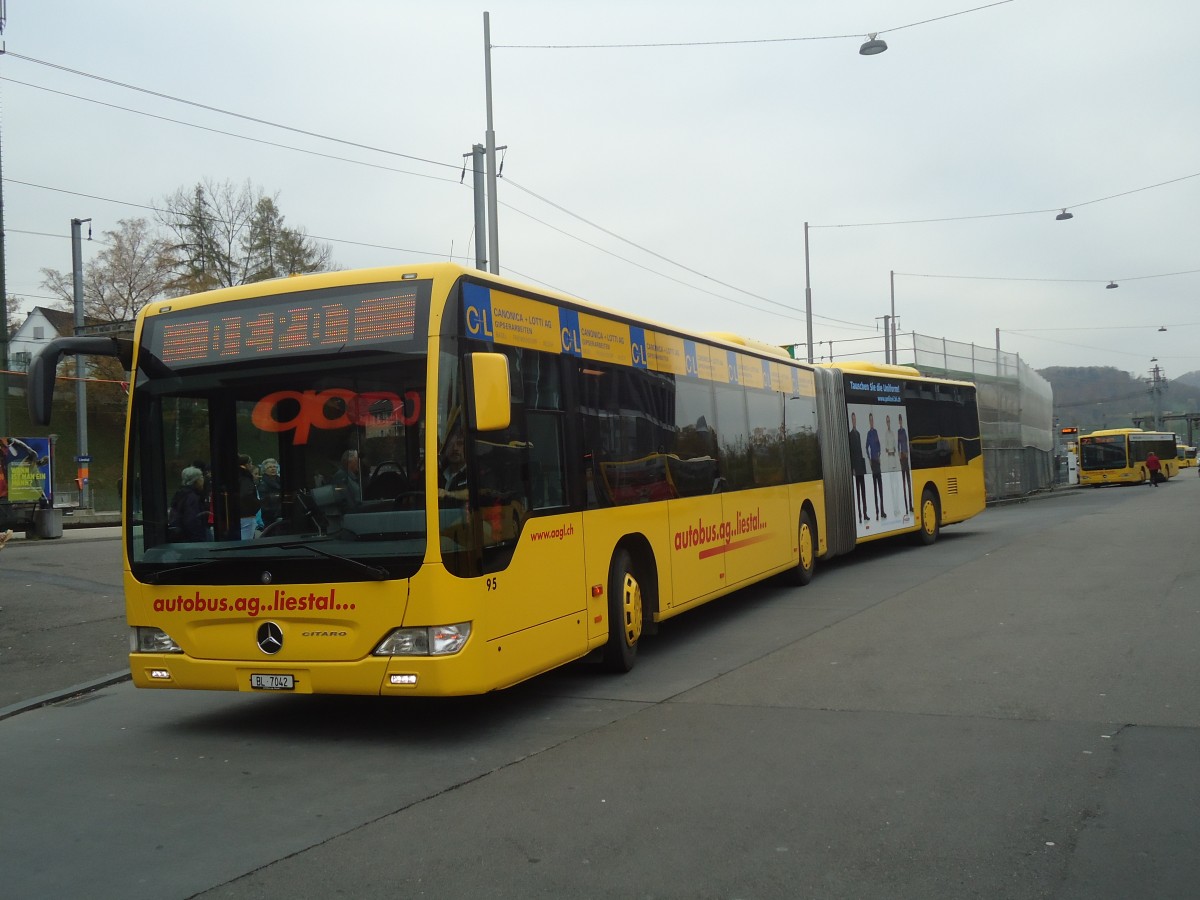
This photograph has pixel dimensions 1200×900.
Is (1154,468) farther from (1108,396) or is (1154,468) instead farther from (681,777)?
(1108,396)

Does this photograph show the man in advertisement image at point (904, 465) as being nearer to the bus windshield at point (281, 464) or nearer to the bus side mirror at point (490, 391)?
the bus side mirror at point (490, 391)

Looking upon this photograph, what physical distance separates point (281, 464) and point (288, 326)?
91 cm

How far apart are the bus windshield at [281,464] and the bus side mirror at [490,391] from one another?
0.37 meters

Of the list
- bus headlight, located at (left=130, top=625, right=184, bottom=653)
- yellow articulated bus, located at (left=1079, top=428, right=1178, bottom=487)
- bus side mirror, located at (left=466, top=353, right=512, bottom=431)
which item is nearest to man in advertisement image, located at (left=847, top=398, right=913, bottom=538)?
bus side mirror, located at (left=466, top=353, right=512, bottom=431)

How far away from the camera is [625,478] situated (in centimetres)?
973

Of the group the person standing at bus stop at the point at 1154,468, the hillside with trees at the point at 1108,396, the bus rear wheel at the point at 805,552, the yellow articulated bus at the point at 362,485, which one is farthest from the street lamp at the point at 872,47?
the hillside with trees at the point at 1108,396

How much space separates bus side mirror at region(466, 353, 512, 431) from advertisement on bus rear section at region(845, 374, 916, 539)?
38.6ft

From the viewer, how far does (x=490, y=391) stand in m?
7.07

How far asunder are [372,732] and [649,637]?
441 cm

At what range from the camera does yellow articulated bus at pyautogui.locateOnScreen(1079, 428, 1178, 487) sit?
57156 mm

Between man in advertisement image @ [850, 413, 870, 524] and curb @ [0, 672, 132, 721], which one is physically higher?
man in advertisement image @ [850, 413, 870, 524]

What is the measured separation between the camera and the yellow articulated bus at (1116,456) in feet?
188

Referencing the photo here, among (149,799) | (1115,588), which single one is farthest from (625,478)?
(1115,588)

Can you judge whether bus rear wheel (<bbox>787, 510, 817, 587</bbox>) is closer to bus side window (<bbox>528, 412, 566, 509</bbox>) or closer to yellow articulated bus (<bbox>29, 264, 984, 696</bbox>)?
yellow articulated bus (<bbox>29, 264, 984, 696</bbox>)
